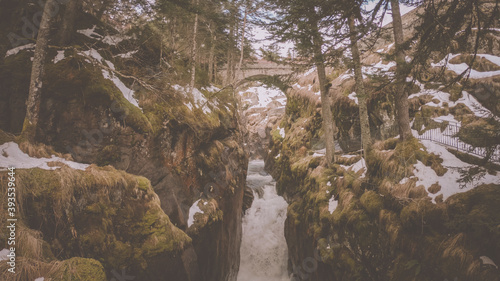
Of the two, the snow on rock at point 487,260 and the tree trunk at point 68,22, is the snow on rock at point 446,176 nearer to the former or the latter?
the snow on rock at point 487,260

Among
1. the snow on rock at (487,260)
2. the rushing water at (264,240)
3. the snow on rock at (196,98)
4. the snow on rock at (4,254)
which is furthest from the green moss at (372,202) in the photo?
the snow on rock at (4,254)

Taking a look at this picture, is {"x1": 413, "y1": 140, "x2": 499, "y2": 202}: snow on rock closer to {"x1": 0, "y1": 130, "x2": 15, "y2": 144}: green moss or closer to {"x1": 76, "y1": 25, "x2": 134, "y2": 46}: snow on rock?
{"x1": 0, "y1": 130, "x2": 15, "y2": 144}: green moss

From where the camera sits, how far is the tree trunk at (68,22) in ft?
22.1

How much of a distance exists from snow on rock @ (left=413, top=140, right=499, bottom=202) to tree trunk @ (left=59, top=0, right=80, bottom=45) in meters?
11.2

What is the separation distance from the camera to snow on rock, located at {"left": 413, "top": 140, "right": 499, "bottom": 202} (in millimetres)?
5207

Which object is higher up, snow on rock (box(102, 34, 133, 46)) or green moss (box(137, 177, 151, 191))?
snow on rock (box(102, 34, 133, 46))

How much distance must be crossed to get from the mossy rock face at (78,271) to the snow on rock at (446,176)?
6806 millimetres

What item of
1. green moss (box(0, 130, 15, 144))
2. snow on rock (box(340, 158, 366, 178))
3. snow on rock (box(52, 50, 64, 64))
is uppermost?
snow on rock (box(52, 50, 64, 64))

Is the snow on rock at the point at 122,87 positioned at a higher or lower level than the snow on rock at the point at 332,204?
higher

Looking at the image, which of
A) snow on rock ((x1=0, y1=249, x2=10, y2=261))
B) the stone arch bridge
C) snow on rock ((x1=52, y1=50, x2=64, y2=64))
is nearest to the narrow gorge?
snow on rock ((x1=0, y1=249, x2=10, y2=261))

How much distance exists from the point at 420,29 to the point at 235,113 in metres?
10.9

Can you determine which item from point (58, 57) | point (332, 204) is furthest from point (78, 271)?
point (332, 204)

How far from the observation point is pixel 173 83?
30.1 feet

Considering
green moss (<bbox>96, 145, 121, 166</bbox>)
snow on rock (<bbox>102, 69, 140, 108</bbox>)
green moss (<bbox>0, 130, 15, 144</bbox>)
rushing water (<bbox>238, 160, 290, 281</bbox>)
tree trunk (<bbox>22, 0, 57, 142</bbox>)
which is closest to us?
green moss (<bbox>0, 130, 15, 144</bbox>)
